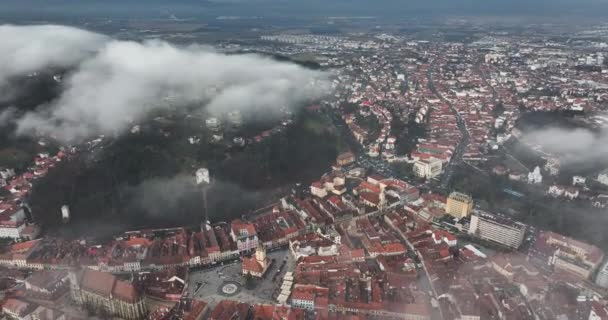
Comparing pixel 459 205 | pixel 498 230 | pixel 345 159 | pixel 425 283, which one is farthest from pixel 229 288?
pixel 345 159

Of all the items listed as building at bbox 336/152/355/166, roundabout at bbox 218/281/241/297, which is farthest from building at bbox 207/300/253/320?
building at bbox 336/152/355/166

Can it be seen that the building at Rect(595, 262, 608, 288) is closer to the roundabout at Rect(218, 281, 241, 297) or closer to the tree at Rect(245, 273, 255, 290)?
the tree at Rect(245, 273, 255, 290)

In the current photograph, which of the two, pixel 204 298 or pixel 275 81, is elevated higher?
pixel 275 81

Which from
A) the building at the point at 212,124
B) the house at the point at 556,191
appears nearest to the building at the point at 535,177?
the house at the point at 556,191

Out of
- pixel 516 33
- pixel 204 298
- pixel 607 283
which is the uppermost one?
pixel 516 33

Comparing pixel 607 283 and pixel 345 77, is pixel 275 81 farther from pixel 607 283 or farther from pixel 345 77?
pixel 607 283

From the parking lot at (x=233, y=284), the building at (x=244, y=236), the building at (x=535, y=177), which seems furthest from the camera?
the building at (x=535, y=177)

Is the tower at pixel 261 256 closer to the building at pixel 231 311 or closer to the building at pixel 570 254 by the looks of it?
the building at pixel 231 311

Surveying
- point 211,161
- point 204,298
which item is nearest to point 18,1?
point 211,161

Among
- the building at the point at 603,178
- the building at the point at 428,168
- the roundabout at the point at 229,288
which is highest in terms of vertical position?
the building at the point at 603,178
